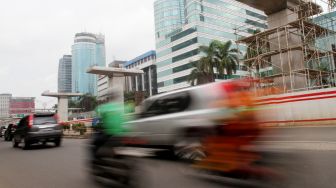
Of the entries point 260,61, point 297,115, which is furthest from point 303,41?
point 297,115

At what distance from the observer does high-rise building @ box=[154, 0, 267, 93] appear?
83125 millimetres

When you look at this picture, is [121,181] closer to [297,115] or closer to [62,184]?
[62,184]

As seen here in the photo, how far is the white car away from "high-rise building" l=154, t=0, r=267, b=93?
68598 millimetres

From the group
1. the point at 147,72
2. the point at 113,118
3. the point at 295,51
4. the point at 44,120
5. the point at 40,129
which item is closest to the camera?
the point at 113,118

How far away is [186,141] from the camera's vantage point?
7125 mm

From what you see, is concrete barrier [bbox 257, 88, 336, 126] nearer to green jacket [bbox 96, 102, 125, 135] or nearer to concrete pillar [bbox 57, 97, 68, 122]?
green jacket [bbox 96, 102, 125, 135]

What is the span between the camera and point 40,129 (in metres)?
15.1

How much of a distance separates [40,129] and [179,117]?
992 cm

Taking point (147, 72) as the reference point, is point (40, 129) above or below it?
below

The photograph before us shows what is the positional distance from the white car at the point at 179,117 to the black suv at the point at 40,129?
756 centimetres

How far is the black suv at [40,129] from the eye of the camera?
1491 cm

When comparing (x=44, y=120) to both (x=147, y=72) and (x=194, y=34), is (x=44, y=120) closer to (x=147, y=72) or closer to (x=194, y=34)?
(x=194, y=34)

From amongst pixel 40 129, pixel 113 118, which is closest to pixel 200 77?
pixel 40 129

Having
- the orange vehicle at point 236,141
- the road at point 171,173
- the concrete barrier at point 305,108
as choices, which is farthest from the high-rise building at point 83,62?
the orange vehicle at point 236,141
